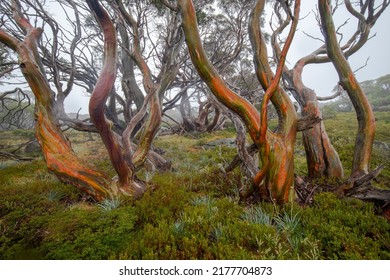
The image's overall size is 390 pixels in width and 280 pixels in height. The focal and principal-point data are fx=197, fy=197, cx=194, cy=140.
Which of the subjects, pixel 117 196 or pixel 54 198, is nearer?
pixel 117 196

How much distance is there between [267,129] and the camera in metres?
3.55

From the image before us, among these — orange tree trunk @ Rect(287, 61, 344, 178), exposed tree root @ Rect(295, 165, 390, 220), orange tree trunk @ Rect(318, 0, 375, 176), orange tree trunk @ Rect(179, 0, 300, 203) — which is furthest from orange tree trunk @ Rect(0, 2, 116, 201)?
orange tree trunk @ Rect(318, 0, 375, 176)

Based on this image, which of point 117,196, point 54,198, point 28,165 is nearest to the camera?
point 117,196

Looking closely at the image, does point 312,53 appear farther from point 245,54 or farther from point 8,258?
point 245,54

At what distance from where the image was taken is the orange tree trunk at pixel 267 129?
341 cm

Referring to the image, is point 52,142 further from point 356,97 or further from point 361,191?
point 356,97

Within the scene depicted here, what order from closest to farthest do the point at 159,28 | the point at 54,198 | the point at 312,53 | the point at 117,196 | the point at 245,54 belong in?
the point at 117,196, the point at 54,198, the point at 312,53, the point at 159,28, the point at 245,54

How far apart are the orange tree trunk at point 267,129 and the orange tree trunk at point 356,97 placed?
1.45 metres

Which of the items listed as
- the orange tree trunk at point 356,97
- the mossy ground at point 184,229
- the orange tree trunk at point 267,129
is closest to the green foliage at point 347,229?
the mossy ground at point 184,229

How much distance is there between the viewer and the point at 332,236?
103 inches

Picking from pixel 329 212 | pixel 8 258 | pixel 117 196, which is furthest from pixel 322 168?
pixel 8 258

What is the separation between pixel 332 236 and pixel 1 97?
36.0ft

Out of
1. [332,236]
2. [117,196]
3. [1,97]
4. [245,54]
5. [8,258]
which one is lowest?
[332,236]

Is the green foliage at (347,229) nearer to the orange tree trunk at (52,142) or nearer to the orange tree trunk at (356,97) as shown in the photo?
the orange tree trunk at (356,97)
